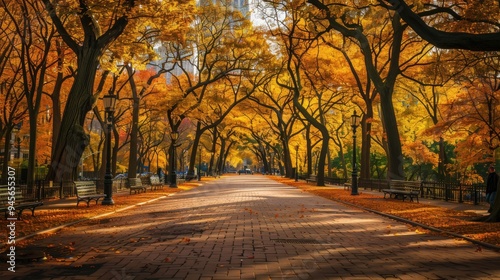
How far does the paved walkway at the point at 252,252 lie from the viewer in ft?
22.7

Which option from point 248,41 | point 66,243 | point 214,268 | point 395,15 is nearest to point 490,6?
point 395,15

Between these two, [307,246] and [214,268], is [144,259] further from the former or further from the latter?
[307,246]

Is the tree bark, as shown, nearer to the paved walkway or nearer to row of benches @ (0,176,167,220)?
row of benches @ (0,176,167,220)

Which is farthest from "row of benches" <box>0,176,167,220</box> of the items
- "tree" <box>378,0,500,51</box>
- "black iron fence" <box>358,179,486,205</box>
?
"black iron fence" <box>358,179,486,205</box>

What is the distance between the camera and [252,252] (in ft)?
28.1

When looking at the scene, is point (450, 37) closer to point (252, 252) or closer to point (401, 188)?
point (252, 252)

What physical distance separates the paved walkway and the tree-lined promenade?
433 cm

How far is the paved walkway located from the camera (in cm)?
691

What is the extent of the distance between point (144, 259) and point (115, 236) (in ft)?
9.76

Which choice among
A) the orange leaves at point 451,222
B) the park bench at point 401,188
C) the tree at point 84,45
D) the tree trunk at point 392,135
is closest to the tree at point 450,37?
the orange leaves at point 451,222

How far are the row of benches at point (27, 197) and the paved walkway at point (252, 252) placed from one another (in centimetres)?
154

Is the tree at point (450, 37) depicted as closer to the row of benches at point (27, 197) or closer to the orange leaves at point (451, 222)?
the orange leaves at point (451, 222)

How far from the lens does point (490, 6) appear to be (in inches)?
612

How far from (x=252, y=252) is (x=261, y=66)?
3367cm
